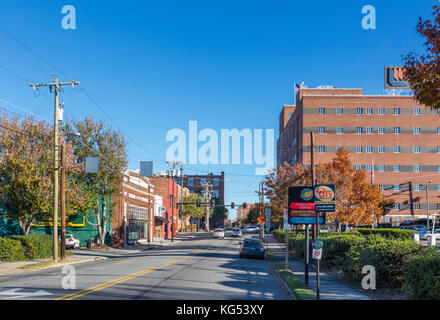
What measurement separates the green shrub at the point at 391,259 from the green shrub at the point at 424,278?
7.54 feet

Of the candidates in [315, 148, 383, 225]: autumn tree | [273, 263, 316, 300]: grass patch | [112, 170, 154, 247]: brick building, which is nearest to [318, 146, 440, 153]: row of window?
[315, 148, 383, 225]: autumn tree

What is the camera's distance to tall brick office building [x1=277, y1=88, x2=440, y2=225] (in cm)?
7794

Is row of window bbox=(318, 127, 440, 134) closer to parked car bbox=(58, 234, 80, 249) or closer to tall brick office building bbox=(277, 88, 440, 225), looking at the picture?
tall brick office building bbox=(277, 88, 440, 225)

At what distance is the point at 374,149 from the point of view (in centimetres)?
7962

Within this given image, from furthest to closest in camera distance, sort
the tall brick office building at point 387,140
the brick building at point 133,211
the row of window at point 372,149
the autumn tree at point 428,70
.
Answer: the row of window at point 372,149 → the tall brick office building at point 387,140 → the brick building at point 133,211 → the autumn tree at point 428,70

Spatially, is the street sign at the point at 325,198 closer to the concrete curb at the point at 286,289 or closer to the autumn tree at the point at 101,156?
the concrete curb at the point at 286,289

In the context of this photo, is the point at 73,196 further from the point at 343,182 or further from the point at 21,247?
the point at 343,182

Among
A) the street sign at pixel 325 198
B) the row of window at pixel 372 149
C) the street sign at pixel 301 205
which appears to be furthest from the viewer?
the row of window at pixel 372 149

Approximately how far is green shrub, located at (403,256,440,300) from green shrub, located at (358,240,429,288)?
2300 mm

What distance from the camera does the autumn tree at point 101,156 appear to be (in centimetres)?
4059

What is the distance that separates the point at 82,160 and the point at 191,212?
6728cm

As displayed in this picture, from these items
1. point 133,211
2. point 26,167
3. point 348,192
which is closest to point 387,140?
point 348,192

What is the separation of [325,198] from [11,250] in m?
22.3

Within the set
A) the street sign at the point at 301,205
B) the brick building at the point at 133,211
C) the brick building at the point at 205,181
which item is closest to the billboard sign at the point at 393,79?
the brick building at the point at 133,211
